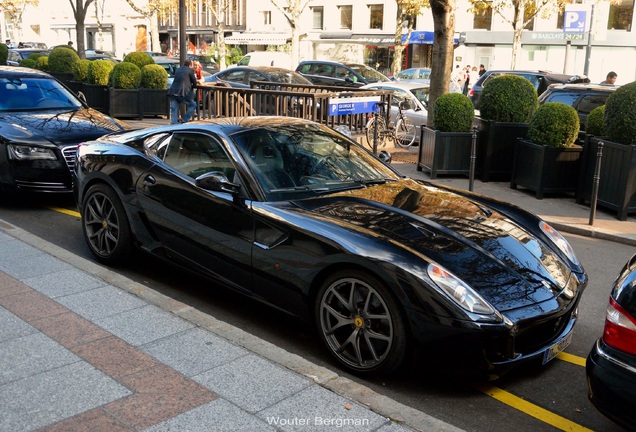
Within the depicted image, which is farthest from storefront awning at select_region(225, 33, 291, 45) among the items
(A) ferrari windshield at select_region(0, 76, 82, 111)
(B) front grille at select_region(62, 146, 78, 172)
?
(B) front grille at select_region(62, 146, 78, 172)

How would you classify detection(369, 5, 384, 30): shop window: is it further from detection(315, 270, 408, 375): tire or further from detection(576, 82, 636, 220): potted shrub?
detection(315, 270, 408, 375): tire

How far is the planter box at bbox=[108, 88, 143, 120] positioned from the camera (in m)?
18.8

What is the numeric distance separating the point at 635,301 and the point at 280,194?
2.62 m

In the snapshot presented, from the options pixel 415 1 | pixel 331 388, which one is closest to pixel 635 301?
pixel 331 388

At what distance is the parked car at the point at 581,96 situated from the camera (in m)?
14.2

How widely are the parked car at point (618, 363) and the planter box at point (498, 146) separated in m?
8.59

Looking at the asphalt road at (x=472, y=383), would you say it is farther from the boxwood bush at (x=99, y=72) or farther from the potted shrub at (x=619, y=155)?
the boxwood bush at (x=99, y=72)

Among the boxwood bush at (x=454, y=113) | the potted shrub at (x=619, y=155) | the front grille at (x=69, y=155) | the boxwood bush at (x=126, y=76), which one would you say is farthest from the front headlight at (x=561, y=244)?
the boxwood bush at (x=126, y=76)

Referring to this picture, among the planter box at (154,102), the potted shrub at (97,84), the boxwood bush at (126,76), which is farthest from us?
the potted shrub at (97,84)

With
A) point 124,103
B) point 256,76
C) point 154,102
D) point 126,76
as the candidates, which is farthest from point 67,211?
point 256,76

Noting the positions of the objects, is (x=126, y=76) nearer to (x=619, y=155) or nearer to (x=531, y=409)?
(x=619, y=155)

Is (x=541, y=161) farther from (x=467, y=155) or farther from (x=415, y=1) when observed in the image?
(x=415, y=1)

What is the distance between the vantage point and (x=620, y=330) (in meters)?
3.39

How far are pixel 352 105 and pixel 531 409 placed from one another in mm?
11354
